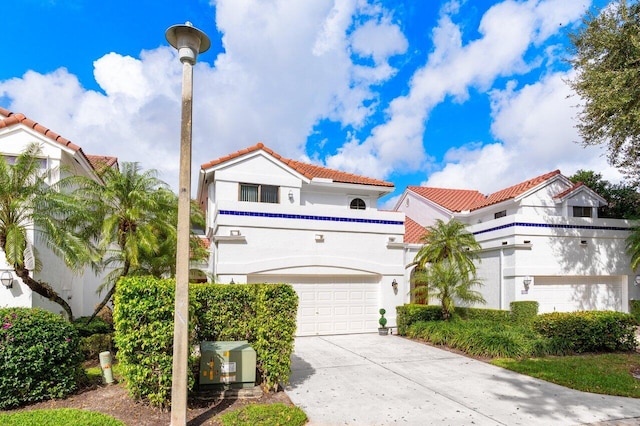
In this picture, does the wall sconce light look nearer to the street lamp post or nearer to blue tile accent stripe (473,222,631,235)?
the street lamp post

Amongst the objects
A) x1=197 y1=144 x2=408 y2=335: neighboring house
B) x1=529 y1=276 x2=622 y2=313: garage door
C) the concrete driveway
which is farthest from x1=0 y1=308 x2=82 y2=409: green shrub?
x1=529 y1=276 x2=622 y2=313: garage door

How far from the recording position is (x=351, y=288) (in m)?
17.5

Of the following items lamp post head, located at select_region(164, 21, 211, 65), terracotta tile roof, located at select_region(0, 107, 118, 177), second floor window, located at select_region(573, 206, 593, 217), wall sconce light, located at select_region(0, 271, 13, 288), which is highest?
terracotta tile roof, located at select_region(0, 107, 118, 177)

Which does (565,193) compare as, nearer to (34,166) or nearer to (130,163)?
(130,163)

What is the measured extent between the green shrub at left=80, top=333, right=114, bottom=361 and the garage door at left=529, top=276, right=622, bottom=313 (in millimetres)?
16715

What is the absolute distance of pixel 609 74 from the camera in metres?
15.1

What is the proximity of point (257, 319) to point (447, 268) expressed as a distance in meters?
10.6

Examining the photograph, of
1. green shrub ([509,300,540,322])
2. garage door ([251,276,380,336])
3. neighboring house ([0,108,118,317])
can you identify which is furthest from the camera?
green shrub ([509,300,540,322])

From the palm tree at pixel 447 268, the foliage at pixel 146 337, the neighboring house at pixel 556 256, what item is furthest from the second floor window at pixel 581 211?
the foliage at pixel 146 337

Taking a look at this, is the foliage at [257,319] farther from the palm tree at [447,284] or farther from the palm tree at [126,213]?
the palm tree at [447,284]

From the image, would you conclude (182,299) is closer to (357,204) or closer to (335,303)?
(335,303)

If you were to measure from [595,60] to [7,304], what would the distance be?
2249cm

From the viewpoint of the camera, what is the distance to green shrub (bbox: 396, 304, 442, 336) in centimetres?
1694

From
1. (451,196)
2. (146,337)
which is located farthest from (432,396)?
(451,196)
